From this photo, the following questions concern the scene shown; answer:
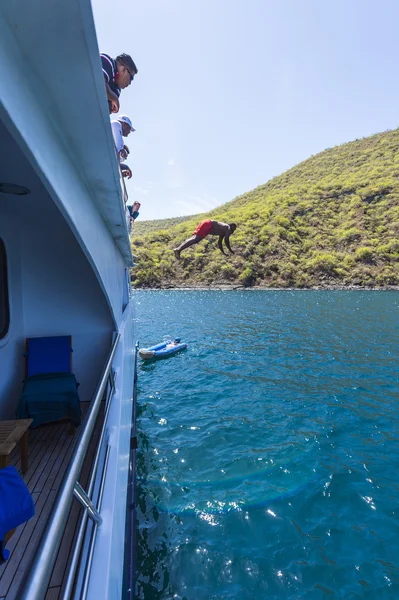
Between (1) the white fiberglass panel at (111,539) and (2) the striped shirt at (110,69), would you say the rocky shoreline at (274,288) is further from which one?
(1) the white fiberglass panel at (111,539)

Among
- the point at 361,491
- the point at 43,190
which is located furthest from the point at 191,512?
the point at 43,190

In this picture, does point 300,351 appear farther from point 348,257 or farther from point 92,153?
point 348,257

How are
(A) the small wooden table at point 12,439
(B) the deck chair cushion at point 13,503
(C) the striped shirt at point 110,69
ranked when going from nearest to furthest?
(B) the deck chair cushion at point 13,503, (A) the small wooden table at point 12,439, (C) the striped shirt at point 110,69

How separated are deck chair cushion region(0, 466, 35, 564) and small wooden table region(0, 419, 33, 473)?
32.2 inches

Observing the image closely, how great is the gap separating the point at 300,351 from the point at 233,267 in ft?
127

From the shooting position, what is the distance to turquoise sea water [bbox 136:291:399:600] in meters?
3.84

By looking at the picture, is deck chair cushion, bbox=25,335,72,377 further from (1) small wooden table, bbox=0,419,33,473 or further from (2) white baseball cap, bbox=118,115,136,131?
(2) white baseball cap, bbox=118,115,136,131

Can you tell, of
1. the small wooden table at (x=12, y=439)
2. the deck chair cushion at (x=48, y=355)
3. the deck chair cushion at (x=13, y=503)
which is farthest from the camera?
the deck chair cushion at (x=48, y=355)

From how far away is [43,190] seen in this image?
11.2 feet

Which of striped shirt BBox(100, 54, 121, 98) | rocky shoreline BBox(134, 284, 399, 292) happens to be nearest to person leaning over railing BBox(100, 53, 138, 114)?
striped shirt BBox(100, 54, 121, 98)

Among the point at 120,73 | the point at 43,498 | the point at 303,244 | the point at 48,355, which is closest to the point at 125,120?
the point at 120,73

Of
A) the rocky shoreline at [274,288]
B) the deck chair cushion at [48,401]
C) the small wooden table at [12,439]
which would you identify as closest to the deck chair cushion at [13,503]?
the small wooden table at [12,439]

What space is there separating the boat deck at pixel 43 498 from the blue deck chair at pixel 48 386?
0.32 metres

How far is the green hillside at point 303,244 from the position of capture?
47312mm
